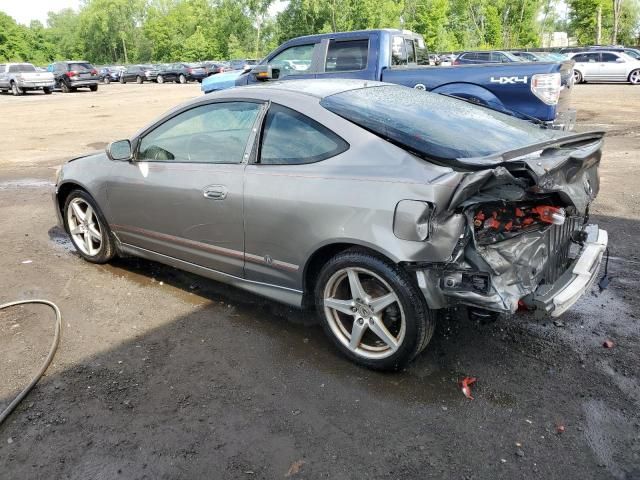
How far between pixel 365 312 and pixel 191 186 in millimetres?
1546

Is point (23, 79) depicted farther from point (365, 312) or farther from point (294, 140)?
point (365, 312)

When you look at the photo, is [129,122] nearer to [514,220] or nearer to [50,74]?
[514,220]

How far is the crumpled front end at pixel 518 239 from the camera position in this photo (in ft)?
9.04

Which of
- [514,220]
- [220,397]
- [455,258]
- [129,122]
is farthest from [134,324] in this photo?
[129,122]

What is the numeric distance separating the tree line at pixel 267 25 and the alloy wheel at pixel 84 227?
178 ft

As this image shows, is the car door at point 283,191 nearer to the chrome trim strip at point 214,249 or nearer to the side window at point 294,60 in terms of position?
the chrome trim strip at point 214,249

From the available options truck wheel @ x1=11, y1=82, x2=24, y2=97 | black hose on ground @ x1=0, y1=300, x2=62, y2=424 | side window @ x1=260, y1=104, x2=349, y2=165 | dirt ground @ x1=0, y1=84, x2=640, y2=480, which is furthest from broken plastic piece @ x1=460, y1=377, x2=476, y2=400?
truck wheel @ x1=11, y1=82, x2=24, y2=97

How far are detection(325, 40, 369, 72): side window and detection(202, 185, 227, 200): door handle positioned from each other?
19.7 feet

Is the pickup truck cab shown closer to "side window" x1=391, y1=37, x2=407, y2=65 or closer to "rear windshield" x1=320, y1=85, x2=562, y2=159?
"side window" x1=391, y1=37, x2=407, y2=65

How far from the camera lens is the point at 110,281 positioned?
15.3 ft

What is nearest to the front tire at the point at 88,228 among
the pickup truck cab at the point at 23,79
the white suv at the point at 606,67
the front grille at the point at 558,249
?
the front grille at the point at 558,249

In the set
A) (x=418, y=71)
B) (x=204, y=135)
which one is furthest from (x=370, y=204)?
(x=418, y=71)

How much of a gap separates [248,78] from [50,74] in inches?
1042

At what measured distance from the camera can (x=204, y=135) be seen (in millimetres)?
3920
